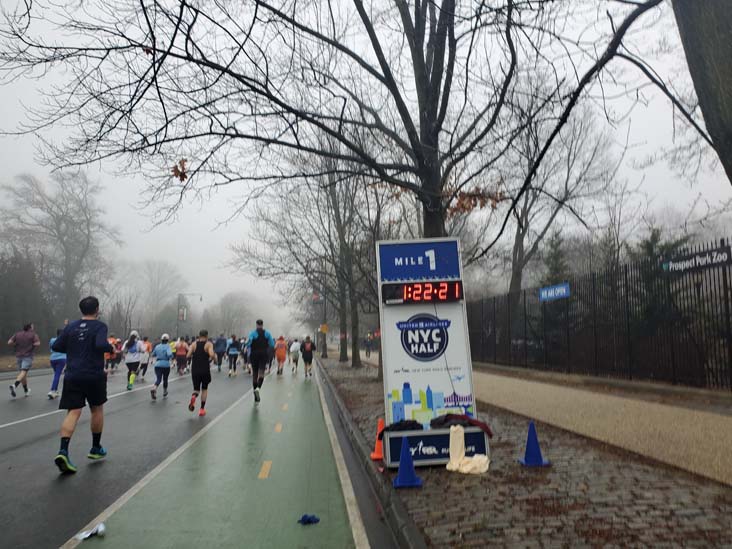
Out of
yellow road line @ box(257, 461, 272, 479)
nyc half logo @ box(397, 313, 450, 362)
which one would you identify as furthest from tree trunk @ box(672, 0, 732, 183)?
yellow road line @ box(257, 461, 272, 479)

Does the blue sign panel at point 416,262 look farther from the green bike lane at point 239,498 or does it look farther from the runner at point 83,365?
the runner at point 83,365

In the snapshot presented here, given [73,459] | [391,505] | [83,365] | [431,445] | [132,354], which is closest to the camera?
[391,505]

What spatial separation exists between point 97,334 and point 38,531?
283cm

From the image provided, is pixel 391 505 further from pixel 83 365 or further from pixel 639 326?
pixel 639 326

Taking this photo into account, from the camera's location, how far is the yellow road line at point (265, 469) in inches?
278

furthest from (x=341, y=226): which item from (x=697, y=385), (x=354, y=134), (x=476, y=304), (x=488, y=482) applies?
(x=488, y=482)

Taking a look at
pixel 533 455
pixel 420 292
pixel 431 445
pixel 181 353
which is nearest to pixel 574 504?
pixel 533 455

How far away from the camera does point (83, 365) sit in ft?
23.6

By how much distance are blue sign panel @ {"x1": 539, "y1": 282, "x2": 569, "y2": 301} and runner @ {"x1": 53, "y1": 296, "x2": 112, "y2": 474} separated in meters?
13.1

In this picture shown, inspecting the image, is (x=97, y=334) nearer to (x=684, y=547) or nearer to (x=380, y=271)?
(x=380, y=271)

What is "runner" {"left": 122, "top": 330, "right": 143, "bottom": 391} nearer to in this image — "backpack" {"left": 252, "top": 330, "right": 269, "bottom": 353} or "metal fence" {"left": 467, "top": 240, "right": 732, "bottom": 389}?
"backpack" {"left": 252, "top": 330, "right": 269, "bottom": 353}

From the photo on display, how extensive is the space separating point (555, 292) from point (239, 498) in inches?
531

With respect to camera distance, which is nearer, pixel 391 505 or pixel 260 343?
pixel 391 505

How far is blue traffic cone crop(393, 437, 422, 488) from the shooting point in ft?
19.3
